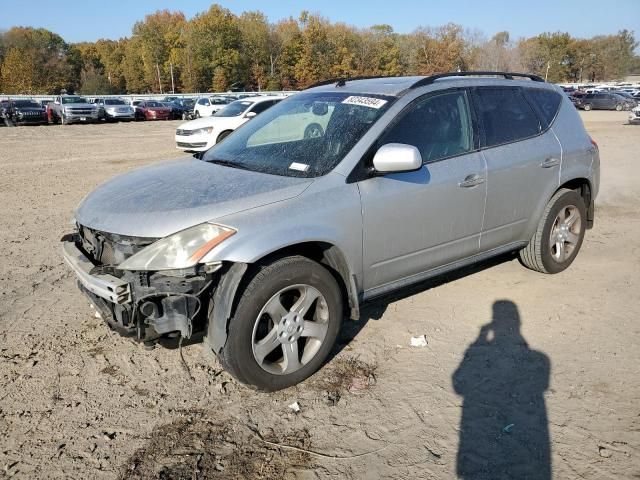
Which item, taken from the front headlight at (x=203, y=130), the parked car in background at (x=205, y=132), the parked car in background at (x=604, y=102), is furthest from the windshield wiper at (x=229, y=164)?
the parked car in background at (x=604, y=102)

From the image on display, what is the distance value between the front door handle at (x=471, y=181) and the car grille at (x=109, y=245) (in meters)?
2.27

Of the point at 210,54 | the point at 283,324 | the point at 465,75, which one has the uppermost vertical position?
the point at 210,54

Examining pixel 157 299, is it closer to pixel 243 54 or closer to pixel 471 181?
pixel 471 181

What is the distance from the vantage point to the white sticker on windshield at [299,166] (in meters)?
3.55

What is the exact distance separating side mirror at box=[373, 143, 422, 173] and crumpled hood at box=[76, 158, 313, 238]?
0.46 metres

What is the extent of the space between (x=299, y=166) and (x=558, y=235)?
2.88 m

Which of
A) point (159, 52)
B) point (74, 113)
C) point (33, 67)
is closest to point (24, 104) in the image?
point (74, 113)

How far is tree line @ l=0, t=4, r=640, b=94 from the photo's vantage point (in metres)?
83.5

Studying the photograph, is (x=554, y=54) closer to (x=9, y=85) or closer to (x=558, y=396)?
(x=9, y=85)

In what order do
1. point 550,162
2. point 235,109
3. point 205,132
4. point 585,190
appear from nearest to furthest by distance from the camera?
point 550,162 → point 585,190 → point 205,132 → point 235,109

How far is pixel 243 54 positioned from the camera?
3428 inches

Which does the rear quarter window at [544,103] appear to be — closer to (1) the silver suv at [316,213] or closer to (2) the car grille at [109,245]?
Result: (1) the silver suv at [316,213]

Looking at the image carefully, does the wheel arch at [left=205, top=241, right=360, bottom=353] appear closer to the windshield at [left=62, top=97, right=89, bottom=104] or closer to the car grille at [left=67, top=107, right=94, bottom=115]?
the car grille at [left=67, top=107, right=94, bottom=115]

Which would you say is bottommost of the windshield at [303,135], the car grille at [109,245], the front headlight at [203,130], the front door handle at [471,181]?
the front headlight at [203,130]
